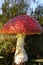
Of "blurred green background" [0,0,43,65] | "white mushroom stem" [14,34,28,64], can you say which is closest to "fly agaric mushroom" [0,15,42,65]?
"white mushroom stem" [14,34,28,64]

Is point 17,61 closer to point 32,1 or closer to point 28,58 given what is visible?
point 28,58

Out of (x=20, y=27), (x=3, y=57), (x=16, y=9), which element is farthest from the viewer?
(x=16, y=9)

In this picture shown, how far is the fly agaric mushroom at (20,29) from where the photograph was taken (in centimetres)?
302

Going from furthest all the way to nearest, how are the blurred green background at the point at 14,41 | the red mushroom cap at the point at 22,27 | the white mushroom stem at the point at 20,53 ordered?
1. the blurred green background at the point at 14,41
2. the white mushroom stem at the point at 20,53
3. the red mushroom cap at the point at 22,27

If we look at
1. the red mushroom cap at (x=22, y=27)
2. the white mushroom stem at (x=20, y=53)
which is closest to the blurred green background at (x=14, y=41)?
the white mushroom stem at (x=20, y=53)

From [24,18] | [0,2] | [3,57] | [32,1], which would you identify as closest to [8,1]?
[0,2]

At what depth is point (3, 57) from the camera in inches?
129

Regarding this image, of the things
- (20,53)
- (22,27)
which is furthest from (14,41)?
(22,27)

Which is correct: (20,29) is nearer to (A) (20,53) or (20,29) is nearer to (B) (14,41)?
(A) (20,53)

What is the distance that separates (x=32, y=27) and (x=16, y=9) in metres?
1.06

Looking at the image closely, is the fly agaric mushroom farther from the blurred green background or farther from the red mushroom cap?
the blurred green background

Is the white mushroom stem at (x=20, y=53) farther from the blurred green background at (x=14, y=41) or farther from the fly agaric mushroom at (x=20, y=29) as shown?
the blurred green background at (x=14, y=41)

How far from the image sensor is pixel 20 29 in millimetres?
3012

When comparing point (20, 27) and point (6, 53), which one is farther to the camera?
point (6, 53)
